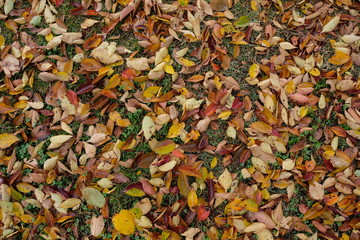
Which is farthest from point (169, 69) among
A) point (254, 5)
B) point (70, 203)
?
point (70, 203)

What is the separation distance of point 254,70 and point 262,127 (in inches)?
16.3

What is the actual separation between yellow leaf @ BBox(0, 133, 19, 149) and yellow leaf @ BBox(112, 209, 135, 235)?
82 cm

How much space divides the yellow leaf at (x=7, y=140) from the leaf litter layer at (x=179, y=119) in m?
0.01

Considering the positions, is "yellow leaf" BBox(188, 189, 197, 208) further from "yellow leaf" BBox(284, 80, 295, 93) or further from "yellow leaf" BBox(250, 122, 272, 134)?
"yellow leaf" BBox(284, 80, 295, 93)

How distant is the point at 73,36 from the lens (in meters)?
2.44

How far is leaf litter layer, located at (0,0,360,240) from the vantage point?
6.98 ft

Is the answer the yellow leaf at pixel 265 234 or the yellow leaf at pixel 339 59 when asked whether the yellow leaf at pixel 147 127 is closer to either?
the yellow leaf at pixel 265 234

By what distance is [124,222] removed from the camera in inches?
82.3

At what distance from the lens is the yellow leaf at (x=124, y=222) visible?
2078mm

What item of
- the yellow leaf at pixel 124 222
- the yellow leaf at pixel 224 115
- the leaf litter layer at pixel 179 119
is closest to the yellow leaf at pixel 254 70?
the leaf litter layer at pixel 179 119

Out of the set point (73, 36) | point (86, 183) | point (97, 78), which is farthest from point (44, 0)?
point (86, 183)

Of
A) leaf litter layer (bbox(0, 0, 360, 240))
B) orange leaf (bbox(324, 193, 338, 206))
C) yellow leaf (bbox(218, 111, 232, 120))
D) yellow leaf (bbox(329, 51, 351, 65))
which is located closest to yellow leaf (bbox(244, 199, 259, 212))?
leaf litter layer (bbox(0, 0, 360, 240))

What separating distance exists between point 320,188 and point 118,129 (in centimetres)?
134

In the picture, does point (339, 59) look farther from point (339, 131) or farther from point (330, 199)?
point (330, 199)
